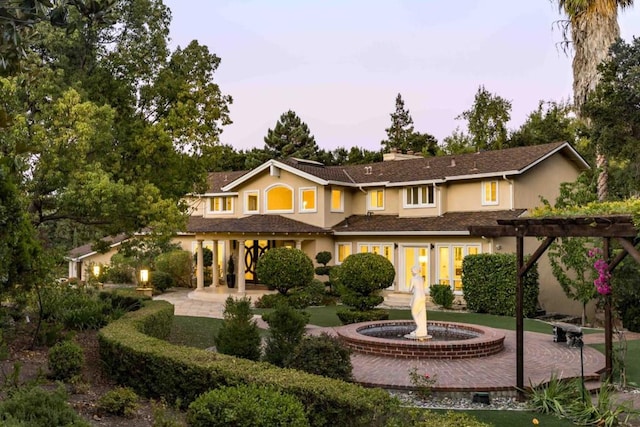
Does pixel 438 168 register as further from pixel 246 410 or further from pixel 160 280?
pixel 246 410

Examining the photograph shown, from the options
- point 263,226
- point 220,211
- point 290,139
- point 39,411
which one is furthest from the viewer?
point 290,139

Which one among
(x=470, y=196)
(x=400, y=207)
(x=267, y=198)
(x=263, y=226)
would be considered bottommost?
(x=263, y=226)

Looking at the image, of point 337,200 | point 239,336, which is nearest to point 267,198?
point 337,200

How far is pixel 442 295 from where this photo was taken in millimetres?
22438

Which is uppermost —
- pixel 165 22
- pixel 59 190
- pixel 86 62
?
pixel 165 22

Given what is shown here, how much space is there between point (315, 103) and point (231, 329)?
58.0 meters

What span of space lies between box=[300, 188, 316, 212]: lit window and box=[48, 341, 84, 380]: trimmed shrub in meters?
19.9

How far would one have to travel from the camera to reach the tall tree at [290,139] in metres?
59.4

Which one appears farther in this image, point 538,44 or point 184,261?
point 538,44

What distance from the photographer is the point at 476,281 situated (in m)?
22.0

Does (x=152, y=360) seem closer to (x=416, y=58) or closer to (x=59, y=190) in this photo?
(x=59, y=190)

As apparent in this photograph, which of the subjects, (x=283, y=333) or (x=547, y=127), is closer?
(x=283, y=333)

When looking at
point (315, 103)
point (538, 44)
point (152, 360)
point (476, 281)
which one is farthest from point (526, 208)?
point (315, 103)

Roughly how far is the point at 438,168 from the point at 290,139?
35.1m
